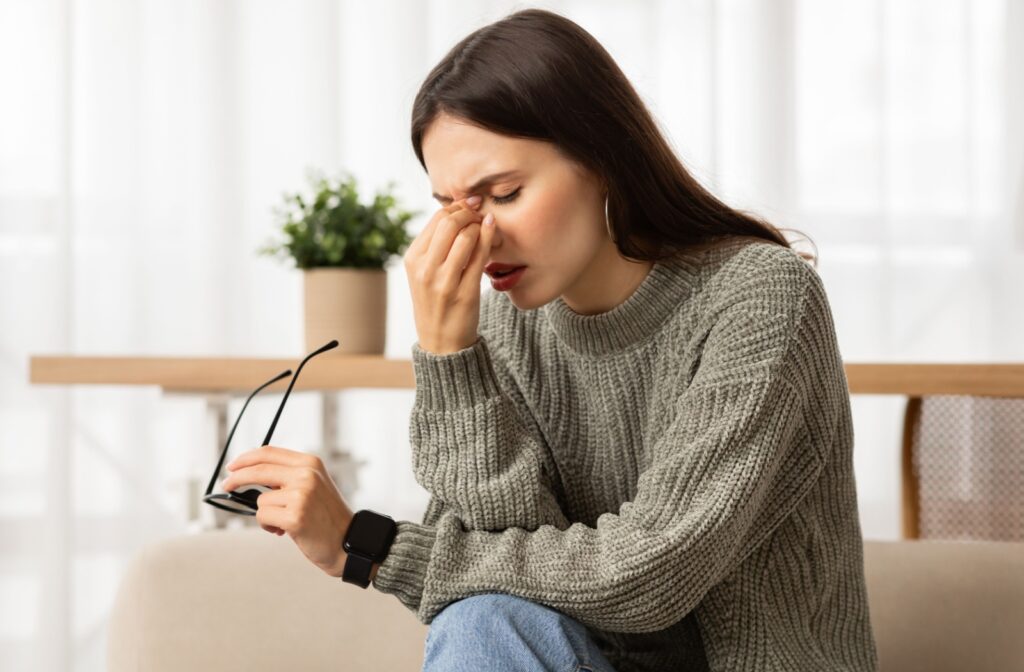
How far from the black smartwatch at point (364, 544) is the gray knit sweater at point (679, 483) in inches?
0.6

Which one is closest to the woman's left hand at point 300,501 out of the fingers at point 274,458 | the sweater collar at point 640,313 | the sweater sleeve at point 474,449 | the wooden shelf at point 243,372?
the fingers at point 274,458

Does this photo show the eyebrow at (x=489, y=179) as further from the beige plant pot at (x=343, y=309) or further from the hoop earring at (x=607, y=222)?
the beige plant pot at (x=343, y=309)

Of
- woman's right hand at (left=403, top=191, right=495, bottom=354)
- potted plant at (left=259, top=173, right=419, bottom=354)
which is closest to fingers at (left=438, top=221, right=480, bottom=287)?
woman's right hand at (left=403, top=191, right=495, bottom=354)

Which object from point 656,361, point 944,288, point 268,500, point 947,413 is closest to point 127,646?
point 268,500

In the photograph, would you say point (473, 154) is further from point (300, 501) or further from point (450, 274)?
point (300, 501)

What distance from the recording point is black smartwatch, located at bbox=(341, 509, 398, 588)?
107 cm

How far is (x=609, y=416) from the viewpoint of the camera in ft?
4.05

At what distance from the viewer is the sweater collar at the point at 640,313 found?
1173mm

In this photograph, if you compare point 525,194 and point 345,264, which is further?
point 345,264

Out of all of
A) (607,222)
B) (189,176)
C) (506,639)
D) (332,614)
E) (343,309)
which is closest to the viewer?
(506,639)

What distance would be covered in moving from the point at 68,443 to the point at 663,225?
179cm

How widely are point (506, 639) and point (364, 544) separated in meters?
0.18

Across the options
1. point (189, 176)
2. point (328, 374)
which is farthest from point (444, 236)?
point (189, 176)

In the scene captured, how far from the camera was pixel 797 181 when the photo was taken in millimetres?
2611
